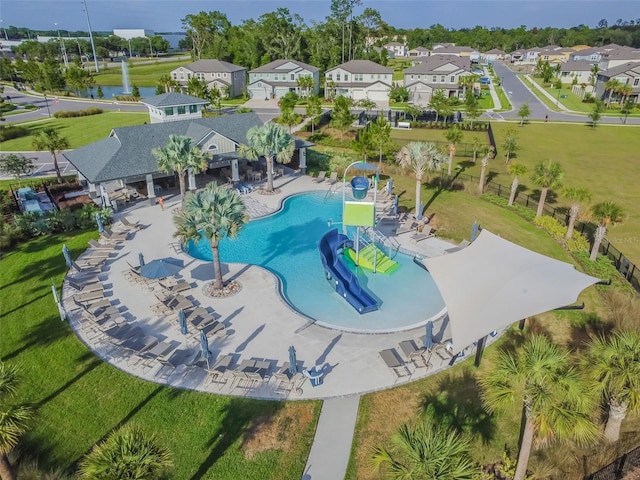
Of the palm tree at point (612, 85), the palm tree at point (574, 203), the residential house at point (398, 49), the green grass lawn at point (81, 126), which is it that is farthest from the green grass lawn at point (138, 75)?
the palm tree at point (574, 203)

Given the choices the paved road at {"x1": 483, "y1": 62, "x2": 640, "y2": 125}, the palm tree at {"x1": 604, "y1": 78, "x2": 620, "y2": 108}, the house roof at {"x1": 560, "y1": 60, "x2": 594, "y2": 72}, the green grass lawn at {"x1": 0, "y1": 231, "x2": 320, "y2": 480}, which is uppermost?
the house roof at {"x1": 560, "y1": 60, "x2": 594, "y2": 72}

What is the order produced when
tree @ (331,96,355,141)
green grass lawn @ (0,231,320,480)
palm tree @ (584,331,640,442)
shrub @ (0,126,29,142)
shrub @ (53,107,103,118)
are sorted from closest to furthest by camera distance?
palm tree @ (584,331,640,442), green grass lawn @ (0,231,320,480), tree @ (331,96,355,141), shrub @ (0,126,29,142), shrub @ (53,107,103,118)

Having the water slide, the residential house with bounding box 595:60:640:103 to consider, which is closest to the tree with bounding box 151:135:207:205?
the water slide

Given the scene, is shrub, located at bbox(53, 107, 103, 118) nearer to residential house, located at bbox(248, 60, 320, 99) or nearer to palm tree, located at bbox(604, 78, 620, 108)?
residential house, located at bbox(248, 60, 320, 99)

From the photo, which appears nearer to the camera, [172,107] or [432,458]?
[432,458]

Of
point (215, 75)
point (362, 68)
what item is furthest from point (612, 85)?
point (215, 75)

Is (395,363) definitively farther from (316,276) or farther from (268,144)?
(268,144)

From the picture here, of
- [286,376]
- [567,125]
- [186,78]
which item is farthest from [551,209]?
[186,78]
